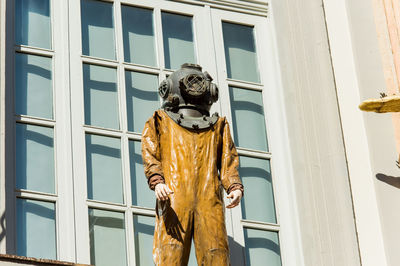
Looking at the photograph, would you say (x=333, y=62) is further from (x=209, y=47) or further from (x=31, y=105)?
(x=31, y=105)

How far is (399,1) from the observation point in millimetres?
8977

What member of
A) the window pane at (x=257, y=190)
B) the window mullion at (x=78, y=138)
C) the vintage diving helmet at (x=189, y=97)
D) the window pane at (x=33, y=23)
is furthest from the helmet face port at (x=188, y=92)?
the window pane at (x=33, y=23)

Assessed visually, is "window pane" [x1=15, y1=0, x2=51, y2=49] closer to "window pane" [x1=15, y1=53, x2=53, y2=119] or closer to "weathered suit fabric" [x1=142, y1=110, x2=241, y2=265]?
"window pane" [x1=15, y1=53, x2=53, y2=119]

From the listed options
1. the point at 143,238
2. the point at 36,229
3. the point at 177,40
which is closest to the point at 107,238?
the point at 143,238

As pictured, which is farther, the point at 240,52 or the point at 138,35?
the point at 240,52

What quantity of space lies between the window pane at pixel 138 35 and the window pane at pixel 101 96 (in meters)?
0.22

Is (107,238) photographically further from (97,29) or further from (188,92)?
(97,29)

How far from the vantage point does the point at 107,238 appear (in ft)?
25.3

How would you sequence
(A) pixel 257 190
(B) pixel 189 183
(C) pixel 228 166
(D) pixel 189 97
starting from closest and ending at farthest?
(B) pixel 189 183 → (C) pixel 228 166 → (D) pixel 189 97 → (A) pixel 257 190

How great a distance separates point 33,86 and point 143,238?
4.00ft

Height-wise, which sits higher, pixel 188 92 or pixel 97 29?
pixel 97 29

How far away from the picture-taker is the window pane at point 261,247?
8102 millimetres

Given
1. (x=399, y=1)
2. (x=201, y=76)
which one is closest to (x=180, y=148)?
(x=201, y=76)

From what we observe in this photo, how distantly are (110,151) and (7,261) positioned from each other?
167 centimetres
